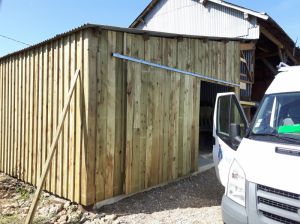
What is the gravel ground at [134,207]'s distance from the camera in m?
4.96

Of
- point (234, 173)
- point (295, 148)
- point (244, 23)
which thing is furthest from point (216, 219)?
point (244, 23)

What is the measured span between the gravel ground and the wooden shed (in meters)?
0.21

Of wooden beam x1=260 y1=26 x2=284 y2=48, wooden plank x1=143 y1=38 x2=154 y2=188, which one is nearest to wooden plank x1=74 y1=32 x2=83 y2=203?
wooden plank x1=143 y1=38 x2=154 y2=188

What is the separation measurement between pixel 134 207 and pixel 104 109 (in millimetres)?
1846

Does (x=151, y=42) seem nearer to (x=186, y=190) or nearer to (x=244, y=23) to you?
(x=186, y=190)

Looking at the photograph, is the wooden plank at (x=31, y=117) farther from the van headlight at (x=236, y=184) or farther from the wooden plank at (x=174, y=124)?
the van headlight at (x=236, y=184)

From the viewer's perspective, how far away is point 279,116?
371cm

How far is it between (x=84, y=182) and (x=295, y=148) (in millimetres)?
3358

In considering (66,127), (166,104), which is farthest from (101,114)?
(166,104)

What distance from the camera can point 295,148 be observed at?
2.99m

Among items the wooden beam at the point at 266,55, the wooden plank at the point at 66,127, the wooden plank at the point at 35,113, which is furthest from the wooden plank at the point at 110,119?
the wooden beam at the point at 266,55

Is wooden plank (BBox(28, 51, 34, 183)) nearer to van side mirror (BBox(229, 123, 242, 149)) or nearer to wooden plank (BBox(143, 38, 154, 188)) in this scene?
wooden plank (BBox(143, 38, 154, 188))

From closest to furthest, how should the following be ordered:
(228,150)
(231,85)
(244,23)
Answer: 1. (228,150)
2. (231,85)
3. (244,23)

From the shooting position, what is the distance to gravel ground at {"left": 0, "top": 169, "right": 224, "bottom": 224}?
4.96 metres
